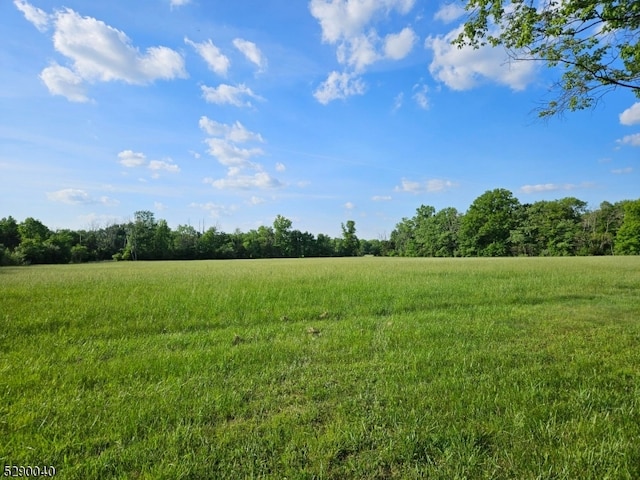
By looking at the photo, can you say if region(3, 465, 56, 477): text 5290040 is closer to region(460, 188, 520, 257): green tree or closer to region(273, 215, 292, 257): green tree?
region(460, 188, 520, 257): green tree

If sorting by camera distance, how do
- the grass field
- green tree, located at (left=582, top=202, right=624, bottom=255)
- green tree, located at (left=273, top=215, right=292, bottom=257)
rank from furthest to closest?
green tree, located at (left=273, top=215, right=292, bottom=257) < green tree, located at (left=582, top=202, right=624, bottom=255) < the grass field

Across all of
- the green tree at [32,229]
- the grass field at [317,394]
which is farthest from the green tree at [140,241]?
the grass field at [317,394]

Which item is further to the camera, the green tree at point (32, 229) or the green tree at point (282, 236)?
the green tree at point (282, 236)

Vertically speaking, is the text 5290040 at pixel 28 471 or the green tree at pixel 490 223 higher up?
the green tree at pixel 490 223

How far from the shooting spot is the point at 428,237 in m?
87.4

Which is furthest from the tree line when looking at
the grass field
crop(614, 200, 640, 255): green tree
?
the grass field

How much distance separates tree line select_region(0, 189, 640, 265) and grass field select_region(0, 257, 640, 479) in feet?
194

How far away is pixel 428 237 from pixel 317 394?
89672 mm

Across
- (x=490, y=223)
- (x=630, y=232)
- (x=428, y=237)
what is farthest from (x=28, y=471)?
(x=428, y=237)

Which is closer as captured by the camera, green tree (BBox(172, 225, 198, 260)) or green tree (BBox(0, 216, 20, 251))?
green tree (BBox(0, 216, 20, 251))

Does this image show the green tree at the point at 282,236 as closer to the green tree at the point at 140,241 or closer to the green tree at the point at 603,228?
the green tree at the point at 140,241

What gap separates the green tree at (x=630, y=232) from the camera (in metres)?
60.1

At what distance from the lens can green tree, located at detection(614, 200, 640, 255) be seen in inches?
2367

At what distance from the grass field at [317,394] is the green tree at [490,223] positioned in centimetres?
7259
